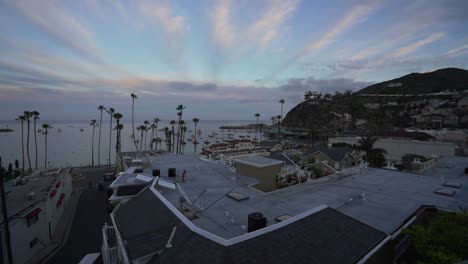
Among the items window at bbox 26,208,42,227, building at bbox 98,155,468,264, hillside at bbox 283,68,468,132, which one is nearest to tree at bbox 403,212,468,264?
building at bbox 98,155,468,264

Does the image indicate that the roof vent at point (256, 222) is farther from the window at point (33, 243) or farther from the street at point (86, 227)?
the window at point (33, 243)

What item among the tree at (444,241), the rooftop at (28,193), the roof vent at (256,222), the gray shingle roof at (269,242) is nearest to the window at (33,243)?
the rooftop at (28,193)

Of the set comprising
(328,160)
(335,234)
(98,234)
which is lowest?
(98,234)

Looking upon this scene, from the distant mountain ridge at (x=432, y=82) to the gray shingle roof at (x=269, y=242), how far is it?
182180 millimetres

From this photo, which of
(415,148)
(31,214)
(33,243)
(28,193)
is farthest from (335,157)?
(28,193)

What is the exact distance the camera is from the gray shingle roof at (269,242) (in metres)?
5.79

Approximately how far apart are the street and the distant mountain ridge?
18414 centimetres

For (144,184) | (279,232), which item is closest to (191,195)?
(144,184)

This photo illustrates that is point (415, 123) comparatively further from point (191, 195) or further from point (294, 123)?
point (191, 195)

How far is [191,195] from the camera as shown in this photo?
475 inches

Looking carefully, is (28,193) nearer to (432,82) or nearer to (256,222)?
(256,222)

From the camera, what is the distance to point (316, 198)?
12.0 m

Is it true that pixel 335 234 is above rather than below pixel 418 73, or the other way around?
below

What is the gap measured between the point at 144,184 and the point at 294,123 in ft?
520
